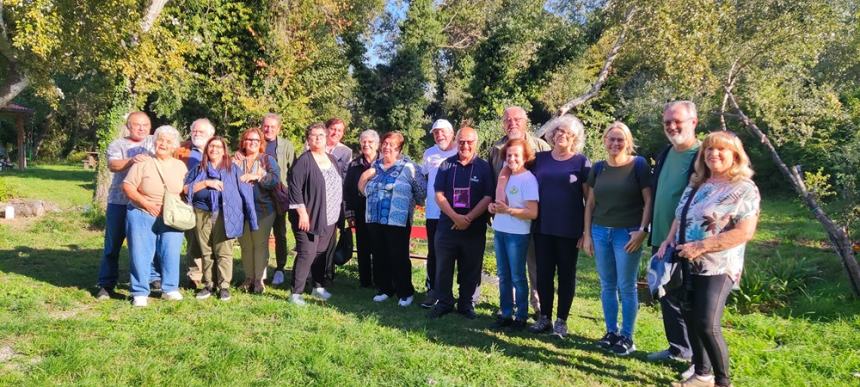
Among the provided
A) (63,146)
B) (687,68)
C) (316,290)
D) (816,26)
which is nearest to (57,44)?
(316,290)

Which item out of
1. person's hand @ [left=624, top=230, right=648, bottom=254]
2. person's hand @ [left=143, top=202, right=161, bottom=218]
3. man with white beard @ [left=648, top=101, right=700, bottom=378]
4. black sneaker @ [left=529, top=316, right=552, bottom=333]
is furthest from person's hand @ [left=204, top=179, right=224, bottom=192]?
man with white beard @ [left=648, top=101, right=700, bottom=378]

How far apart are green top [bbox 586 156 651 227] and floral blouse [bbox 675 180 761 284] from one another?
1.91ft

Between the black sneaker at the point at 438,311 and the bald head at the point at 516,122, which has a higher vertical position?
the bald head at the point at 516,122

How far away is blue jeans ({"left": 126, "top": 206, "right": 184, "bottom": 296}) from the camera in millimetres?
4895

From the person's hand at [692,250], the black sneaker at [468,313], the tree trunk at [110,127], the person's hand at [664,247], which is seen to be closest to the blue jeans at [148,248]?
the black sneaker at [468,313]

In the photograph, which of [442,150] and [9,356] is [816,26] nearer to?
[442,150]

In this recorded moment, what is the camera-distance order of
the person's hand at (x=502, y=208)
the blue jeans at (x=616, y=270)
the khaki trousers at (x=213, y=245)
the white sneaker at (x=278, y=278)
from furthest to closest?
the white sneaker at (x=278, y=278) → the khaki trousers at (x=213, y=245) → the person's hand at (x=502, y=208) → the blue jeans at (x=616, y=270)

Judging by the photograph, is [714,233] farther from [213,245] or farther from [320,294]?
[213,245]

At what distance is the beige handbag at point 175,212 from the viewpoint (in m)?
4.82

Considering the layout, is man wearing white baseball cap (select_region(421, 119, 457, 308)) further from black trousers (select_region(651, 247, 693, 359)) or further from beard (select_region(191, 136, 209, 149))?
beard (select_region(191, 136, 209, 149))

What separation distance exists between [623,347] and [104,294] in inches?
177

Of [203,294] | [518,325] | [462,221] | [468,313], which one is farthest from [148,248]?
[518,325]

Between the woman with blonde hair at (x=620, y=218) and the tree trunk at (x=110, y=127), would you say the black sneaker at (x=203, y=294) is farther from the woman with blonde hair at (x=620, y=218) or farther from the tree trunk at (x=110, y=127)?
the tree trunk at (x=110, y=127)

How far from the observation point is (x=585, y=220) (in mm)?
4297
